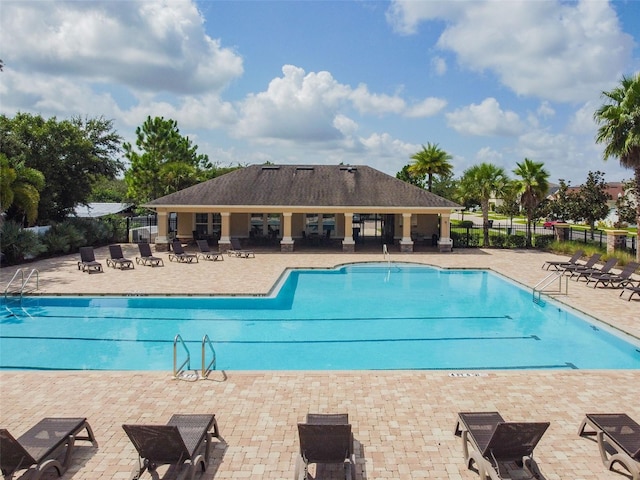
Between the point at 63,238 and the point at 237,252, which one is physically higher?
the point at 63,238

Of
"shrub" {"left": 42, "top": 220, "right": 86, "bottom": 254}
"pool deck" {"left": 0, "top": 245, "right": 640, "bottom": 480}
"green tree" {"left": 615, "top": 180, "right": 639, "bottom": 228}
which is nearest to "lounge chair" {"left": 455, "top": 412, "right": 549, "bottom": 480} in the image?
"pool deck" {"left": 0, "top": 245, "right": 640, "bottom": 480}

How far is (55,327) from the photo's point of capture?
40.7 feet

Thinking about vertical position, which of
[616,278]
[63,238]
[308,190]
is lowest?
[616,278]

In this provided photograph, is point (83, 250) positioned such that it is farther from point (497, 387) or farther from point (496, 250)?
point (496, 250)

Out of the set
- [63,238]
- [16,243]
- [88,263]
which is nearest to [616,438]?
[88,263]

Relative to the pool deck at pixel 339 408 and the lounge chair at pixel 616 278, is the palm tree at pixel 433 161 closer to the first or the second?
the lounge chair at pixel 616 278

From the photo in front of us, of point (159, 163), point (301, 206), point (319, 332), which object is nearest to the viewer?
point (319, 332)

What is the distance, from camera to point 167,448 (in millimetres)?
5109

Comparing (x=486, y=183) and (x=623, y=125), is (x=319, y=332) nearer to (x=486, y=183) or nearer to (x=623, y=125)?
(x=623, y=125)

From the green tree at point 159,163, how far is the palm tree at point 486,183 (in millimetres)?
24556

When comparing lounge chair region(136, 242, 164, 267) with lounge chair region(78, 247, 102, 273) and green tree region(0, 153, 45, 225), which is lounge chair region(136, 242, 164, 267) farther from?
green tree region(0, 153, 45, 225)

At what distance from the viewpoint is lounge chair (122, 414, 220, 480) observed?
4992 millimetres

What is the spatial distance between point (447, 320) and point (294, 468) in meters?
9.32

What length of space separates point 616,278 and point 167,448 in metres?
16.9
